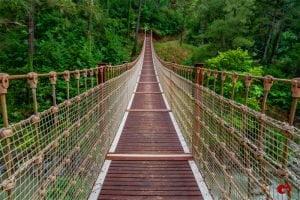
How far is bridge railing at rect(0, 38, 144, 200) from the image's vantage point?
1862 mm

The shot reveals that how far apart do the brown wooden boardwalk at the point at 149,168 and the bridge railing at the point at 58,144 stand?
25 centimetres

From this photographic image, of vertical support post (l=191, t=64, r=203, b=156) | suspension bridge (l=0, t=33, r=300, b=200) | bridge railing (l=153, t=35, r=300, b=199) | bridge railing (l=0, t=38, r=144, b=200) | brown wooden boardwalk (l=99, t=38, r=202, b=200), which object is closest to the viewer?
bridge railing (l=0, t=38, r=144, b=200)

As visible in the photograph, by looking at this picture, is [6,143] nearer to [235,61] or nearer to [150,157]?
[150,157]

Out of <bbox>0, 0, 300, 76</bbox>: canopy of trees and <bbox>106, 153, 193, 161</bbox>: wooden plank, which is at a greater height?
<bbox>0, 0, 300, 76</bbox>: canopy of trees

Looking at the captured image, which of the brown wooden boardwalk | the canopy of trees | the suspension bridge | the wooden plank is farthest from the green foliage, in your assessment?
the wooden plank

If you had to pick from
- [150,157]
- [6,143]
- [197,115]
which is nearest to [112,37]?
[150,157]

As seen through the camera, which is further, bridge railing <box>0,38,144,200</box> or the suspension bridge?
the suspension bridge

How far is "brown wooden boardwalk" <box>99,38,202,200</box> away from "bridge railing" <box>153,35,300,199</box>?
10.3 inches

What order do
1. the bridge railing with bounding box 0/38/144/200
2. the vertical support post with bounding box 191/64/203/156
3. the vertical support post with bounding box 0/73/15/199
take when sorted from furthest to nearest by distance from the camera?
the vertical support post with bounding box 191/64/203/156 → the bridge railing with bounding box 0/38/144/200 → the vertical support post with bounding box 0/73/15/199

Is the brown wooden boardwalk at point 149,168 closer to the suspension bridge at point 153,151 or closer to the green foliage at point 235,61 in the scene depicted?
the suspension bridge at point 153,151

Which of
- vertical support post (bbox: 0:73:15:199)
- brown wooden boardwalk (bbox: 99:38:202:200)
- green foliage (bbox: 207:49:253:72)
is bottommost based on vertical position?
brown wooden boardwalk (bbox: 99:38:202:200)

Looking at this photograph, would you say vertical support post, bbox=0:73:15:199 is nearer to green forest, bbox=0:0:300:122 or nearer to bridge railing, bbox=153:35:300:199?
bridge railing, bbox=153:35:300:199

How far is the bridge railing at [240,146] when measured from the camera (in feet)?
6.48

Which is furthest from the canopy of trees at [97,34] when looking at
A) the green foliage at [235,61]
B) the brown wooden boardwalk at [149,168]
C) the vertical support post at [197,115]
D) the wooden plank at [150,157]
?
the vertical support post at [197,115]
